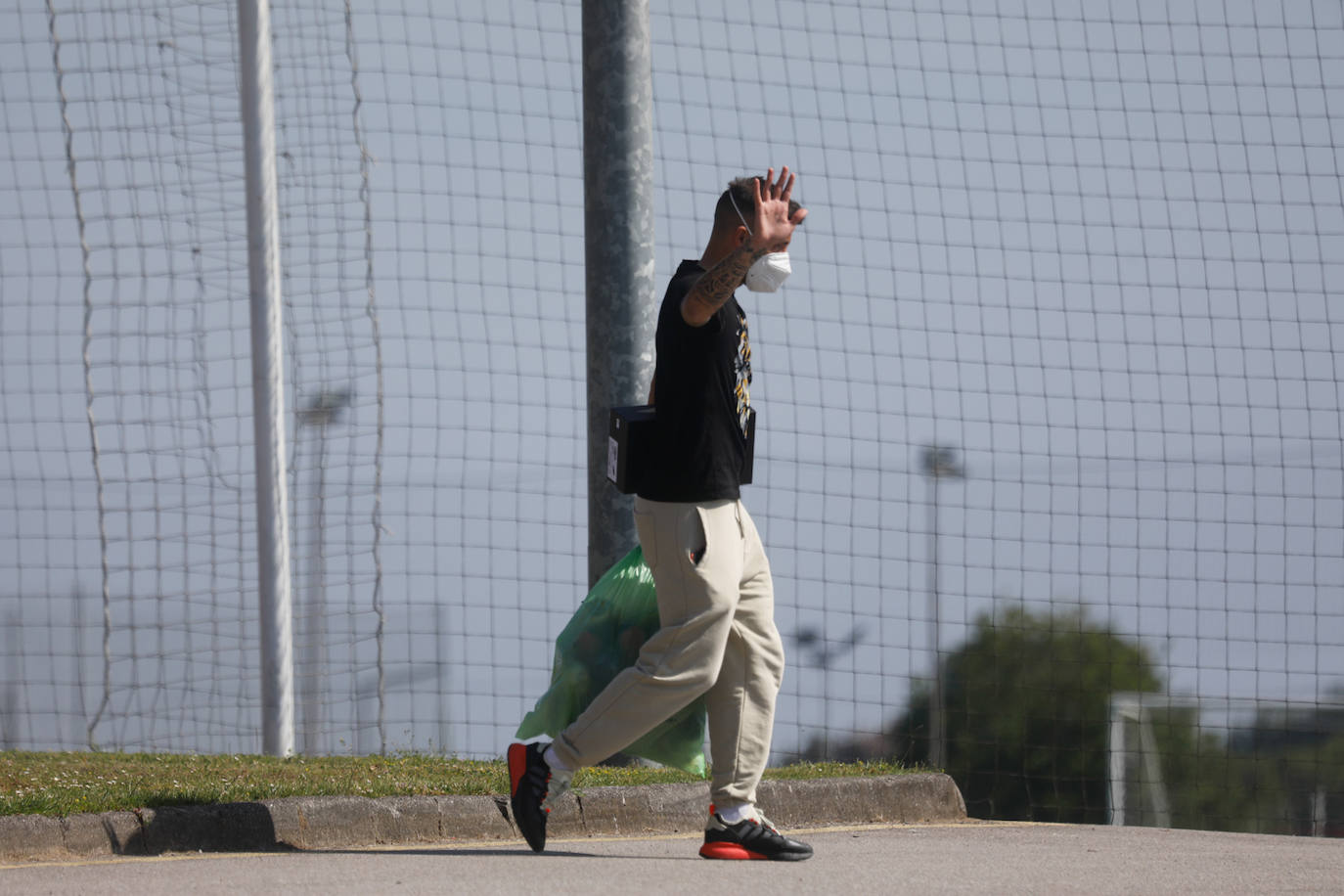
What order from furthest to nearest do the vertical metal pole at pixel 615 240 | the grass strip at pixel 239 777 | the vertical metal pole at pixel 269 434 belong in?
1. the vertical metal pole at pixel 269 434
2. the vertical metal pole at pixel 615 240
3. the grass strip at pixel 239 777

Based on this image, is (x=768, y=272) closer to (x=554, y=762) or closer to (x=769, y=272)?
(x=769, y=272)

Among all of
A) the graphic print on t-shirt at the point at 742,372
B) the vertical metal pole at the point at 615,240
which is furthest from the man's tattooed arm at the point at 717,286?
the vertical metal pole at the point at 615,240

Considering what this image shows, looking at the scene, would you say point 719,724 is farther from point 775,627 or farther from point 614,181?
point 614,181

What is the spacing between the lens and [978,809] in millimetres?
15656

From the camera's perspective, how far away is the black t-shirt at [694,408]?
4.62m

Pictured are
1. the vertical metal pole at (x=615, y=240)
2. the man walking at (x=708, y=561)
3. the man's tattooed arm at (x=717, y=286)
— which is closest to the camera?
the man's tattooed arm at (x=717, y=286)

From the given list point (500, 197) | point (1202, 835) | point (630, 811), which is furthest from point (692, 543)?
point (500, 197)

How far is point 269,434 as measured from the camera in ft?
29.6

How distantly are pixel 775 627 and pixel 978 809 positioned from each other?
1141 centimetres

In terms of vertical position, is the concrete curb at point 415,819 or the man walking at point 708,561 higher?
the man walking at point 708,561

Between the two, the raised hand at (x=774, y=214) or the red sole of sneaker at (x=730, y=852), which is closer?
the raised hand at (x=774, y=214)

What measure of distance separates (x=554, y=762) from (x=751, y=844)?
2.01 feet

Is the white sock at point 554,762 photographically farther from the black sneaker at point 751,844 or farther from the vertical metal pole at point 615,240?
the vertical metal pole at point 615,240

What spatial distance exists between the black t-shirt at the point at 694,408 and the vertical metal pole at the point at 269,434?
15.8ft
